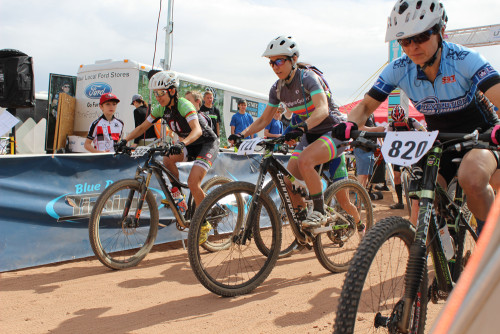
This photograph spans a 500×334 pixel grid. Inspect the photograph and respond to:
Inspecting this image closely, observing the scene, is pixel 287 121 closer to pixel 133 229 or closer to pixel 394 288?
pixel 133 229

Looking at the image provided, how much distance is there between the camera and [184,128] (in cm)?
593

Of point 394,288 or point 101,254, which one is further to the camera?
point 101,254

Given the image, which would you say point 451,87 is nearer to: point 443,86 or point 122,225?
point 443,86

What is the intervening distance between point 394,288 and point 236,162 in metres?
5.19

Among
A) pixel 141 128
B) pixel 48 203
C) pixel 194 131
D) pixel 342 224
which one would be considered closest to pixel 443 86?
pixel 342 224

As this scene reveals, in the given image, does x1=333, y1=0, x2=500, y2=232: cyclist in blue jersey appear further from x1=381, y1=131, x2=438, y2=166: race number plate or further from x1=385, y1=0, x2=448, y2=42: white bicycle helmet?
x1=381, y1=131, x2=438, y2=166: race number plate

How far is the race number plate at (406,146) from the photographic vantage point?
227 centimetres

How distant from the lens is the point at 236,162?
7.54 m

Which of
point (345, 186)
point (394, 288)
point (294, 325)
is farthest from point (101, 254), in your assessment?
point (394, 288)

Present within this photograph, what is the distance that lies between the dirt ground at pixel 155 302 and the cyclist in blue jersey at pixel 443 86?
1230 mm

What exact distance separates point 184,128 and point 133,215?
1369mm

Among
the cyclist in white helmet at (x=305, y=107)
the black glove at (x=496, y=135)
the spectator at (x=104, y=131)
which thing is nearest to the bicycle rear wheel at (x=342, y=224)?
the cyclist in white helmet at (x=305, y=107)

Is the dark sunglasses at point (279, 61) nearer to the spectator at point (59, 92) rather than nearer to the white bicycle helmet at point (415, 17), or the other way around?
the white bicycle helmet at point (415, 17)

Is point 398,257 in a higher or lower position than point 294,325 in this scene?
higher
